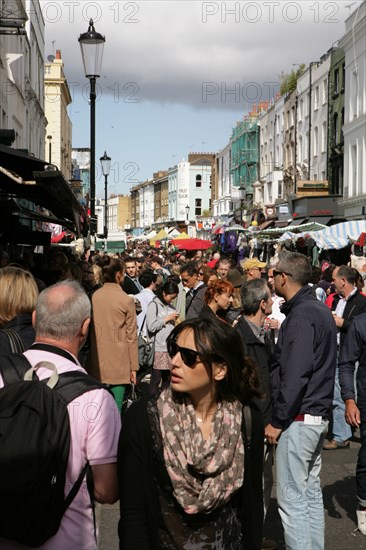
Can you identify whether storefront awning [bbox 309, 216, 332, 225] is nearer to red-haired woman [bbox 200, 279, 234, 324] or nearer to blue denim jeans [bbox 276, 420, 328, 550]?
red-haired woman [bbox 200, 279, 234, 324]

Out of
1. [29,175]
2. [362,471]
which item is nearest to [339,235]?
[29,175]

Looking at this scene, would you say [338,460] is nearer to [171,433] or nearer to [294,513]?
[294,513]

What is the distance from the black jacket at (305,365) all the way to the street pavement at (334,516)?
1364 mm

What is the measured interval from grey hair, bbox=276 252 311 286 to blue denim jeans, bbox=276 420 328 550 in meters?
0.93

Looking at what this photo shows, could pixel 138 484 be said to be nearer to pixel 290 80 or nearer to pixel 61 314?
pixel 61 314

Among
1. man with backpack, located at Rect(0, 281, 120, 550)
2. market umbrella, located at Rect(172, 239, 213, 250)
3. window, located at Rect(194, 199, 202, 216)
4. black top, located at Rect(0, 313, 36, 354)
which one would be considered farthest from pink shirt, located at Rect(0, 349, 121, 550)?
window, located at Rect(194, 199, 202, 216)

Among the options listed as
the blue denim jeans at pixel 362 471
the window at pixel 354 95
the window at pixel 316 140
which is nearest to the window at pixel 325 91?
the window at pixel 316 140

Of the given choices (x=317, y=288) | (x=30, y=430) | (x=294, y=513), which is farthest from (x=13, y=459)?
(x=317, y=288)

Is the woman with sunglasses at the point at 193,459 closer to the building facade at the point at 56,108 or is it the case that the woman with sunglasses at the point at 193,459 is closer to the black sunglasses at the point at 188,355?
the black sunglasses at the point at 188,355

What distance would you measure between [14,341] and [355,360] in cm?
311

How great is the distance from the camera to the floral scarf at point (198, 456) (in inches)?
118

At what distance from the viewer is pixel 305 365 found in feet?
16.5

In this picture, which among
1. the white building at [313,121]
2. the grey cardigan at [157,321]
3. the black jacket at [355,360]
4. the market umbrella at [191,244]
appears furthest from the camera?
the white building at [313,121]

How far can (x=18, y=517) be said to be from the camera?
286 centimetres
